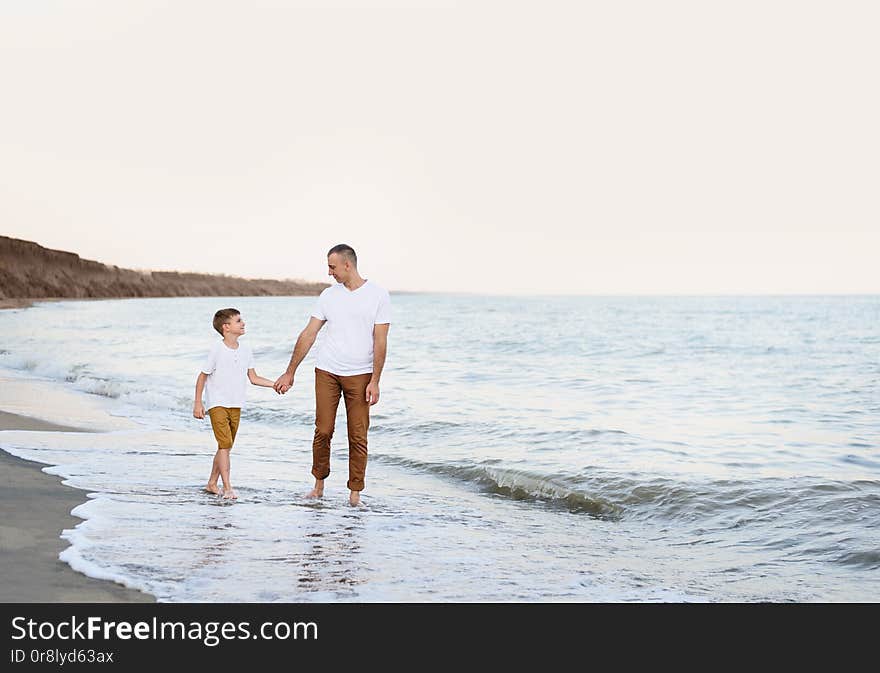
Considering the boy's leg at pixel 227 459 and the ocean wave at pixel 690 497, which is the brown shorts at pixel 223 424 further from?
the ocean wave at pixel 690 497

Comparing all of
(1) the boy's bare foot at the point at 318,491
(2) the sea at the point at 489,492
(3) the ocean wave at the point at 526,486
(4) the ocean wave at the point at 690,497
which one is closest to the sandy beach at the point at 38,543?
(2) the sea at the point at 489,492

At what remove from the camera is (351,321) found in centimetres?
749

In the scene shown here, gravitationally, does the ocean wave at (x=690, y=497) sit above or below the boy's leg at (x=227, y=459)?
below

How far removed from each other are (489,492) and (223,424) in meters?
2.78

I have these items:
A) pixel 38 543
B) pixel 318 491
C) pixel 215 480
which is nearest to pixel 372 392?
pixel 318 491

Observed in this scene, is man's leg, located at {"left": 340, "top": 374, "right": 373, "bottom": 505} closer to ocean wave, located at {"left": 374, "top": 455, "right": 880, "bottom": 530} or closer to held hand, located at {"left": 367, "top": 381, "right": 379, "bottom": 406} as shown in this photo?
held hand, located at {"left": 367, "top": 381, "right": 379, "bottom": 406}

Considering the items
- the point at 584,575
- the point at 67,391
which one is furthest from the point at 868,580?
the point at 67,391

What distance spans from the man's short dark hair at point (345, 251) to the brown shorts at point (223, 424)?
1.57 m

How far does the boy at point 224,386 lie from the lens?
25.0ft

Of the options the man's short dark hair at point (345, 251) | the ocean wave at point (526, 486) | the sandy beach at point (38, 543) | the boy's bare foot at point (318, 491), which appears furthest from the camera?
the ocean wave at point (526, 486)

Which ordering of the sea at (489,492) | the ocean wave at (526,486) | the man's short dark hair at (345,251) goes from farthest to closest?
1. the ocean wave at (526,486)
2. the man's short dark hair at (345,251)
3. the sea at (489,492)

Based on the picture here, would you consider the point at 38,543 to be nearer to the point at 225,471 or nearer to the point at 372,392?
the point at 225,471

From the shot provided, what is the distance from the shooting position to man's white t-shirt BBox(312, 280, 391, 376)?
7.48 m
